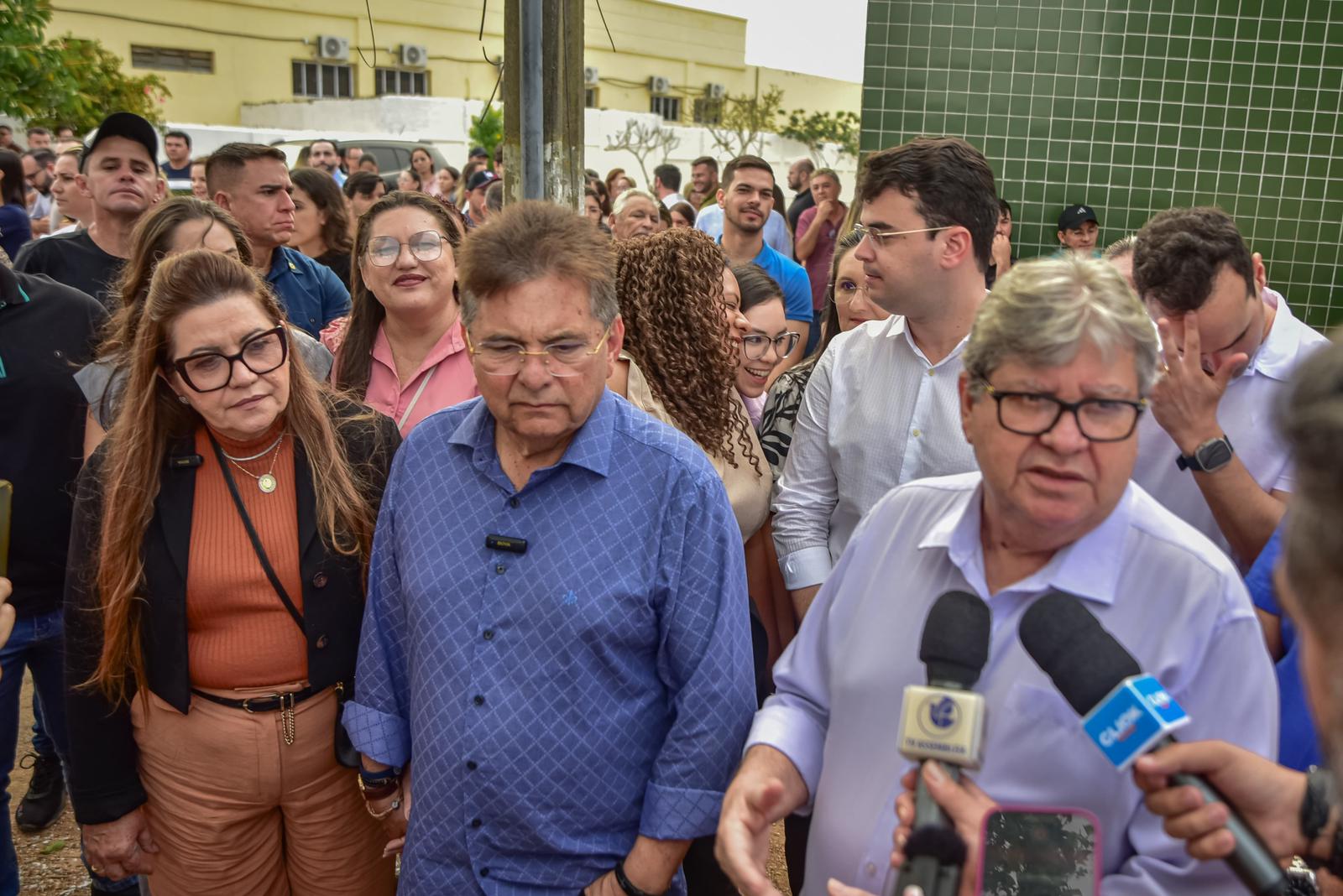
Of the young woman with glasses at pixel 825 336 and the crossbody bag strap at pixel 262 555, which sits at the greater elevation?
the young woman with glasses at pixel 825 336

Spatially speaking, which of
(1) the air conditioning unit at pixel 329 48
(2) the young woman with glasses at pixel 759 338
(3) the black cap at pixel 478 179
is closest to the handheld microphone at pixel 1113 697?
(2) the young woman with glasses at pixel 759 338

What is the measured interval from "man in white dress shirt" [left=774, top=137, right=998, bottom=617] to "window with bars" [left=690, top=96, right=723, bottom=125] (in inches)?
1715

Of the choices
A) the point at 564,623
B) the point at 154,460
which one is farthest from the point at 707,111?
the point at 564,623

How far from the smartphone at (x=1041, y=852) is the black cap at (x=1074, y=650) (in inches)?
9.3

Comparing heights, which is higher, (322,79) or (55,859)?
(322,79)

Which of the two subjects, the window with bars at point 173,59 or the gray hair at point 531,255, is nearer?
the gray hair at point 531,255

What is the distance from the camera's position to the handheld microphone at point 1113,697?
4.21ft

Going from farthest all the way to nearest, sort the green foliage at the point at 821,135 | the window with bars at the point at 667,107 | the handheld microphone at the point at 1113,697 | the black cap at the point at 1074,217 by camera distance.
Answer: the window with bars at the point at 667,107, the green foliage at the point at 821,135, the black cap at the point at 1074,217, the handheld microphone at the point at 1113,697

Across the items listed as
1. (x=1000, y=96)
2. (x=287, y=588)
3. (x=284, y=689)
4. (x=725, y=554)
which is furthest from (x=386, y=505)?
(x=1000, y=96)

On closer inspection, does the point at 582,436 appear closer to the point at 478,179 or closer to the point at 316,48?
the point at 478,179

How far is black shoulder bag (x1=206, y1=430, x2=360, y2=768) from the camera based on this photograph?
2686mm

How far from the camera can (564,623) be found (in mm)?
2215

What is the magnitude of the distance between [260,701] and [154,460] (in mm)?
668

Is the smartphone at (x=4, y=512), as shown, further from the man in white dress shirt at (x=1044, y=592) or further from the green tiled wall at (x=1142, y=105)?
the green tiled wall at (x=1142, y=105)
